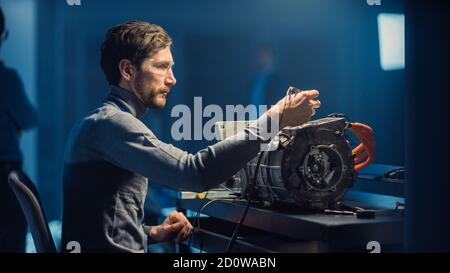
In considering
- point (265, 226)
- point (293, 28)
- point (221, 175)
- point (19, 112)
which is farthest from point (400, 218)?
point (19, 112)

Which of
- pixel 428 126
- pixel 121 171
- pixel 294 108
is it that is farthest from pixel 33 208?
pixel 428 126

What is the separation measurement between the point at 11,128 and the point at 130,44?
0.47 meters

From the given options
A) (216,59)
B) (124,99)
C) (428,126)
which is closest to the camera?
(428,126)

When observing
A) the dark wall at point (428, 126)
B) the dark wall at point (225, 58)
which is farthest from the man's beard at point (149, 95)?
the dark wall at point (428, 126)

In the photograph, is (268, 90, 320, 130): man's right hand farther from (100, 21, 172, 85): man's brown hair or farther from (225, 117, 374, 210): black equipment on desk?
(100, 21, 172, 85): man's brown hair

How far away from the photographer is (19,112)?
1.87 metres

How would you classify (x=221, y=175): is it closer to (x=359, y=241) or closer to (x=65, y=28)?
(x=359, y=241)

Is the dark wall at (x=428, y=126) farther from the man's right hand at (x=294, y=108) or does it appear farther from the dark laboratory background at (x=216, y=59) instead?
the dark laboratory background at (x=216, y=59)

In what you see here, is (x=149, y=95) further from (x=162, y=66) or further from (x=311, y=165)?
(x=311, y=165)

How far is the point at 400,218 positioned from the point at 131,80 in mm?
821

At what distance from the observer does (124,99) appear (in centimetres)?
173

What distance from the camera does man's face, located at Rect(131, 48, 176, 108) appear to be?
5.79 feet

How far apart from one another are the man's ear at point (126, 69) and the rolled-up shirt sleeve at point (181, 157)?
0.22 meters
